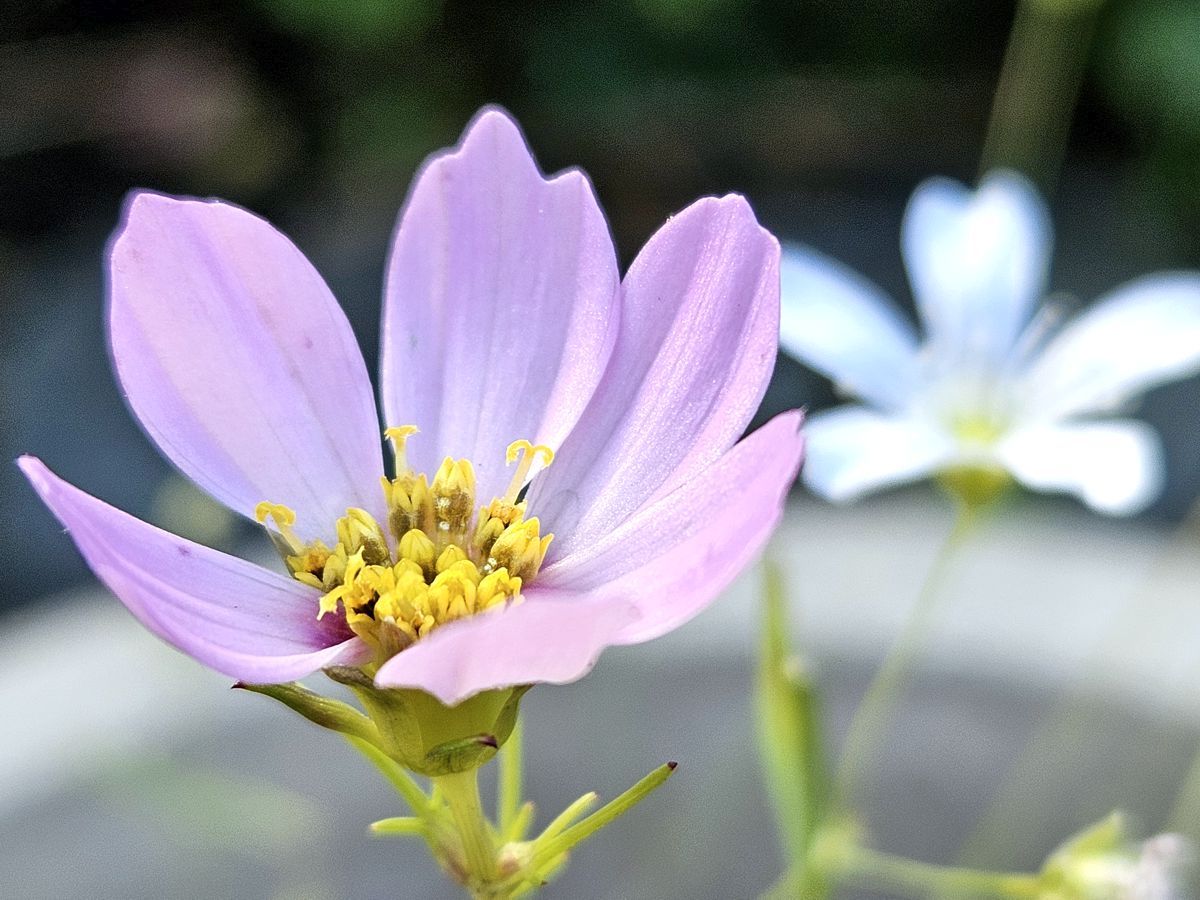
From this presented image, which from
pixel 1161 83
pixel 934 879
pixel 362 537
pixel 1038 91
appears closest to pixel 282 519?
pixel 362 537

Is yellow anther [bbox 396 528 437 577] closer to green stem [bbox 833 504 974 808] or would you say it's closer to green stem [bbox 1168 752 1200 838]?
green stem [bbox 833 504 974 808]

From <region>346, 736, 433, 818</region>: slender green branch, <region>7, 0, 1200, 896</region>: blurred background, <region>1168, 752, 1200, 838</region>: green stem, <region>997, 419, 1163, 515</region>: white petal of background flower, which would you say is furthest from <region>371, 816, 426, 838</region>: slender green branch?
<region>7, 0, 1200, 896</region>: blurred background

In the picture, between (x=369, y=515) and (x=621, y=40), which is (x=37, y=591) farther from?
(x=369, y=515)

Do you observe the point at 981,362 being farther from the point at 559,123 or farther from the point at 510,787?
the point at 559,123

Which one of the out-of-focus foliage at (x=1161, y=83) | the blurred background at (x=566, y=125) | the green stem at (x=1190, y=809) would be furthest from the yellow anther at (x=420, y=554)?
the out-of-focus foliage at (x=1161, y=83)

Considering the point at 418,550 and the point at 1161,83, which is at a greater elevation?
the point at 1161,83

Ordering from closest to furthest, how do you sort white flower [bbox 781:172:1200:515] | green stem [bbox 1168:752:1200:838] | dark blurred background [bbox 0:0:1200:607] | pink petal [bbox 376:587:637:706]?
1. pink petal [bbox 376:587:637:706]
2. white flower [bbox 781:172:1200:515]
3. green stem [bbox 1168:752:1200:838]
4. dark blurred background [bbox 0:0:1200:607]
